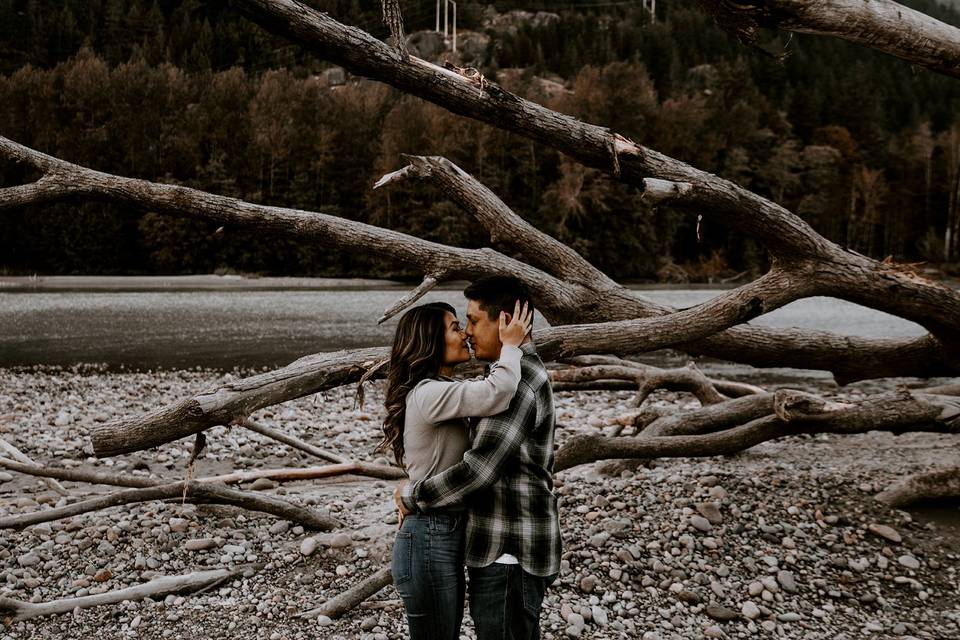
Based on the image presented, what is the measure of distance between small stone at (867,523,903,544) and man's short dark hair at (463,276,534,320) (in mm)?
4120

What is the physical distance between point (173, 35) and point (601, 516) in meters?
129

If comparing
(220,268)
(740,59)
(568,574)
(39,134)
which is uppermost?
(740,59)

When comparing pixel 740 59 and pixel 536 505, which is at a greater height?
pixel 740 59

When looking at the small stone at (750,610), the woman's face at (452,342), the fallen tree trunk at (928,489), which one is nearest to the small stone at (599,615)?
the small stone at (750,610)

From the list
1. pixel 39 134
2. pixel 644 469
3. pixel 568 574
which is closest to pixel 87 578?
pixel 568 574

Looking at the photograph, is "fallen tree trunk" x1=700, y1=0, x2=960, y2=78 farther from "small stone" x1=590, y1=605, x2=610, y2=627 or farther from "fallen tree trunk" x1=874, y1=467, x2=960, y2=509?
"small stone" x1=590, y1=605, x2=610, y2=627

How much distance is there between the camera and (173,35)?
115688 millimetres

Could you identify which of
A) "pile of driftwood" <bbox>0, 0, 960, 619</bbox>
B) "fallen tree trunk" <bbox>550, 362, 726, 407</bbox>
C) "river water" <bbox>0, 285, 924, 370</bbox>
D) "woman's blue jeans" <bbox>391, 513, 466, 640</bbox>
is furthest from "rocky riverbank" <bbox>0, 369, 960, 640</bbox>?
"river water" <bbox>0, 285, 924, 370</bbox>

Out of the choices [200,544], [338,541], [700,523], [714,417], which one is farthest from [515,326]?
[714,417]

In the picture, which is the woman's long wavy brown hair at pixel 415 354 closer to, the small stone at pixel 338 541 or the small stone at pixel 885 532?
the small stone at pixel 338 541

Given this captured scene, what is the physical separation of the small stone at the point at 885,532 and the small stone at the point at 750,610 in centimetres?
151

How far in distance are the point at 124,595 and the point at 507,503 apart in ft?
10.6

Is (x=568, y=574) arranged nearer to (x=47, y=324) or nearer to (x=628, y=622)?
(x=628, y=622)

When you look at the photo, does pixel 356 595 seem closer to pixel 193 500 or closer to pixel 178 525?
pixel 193 500
